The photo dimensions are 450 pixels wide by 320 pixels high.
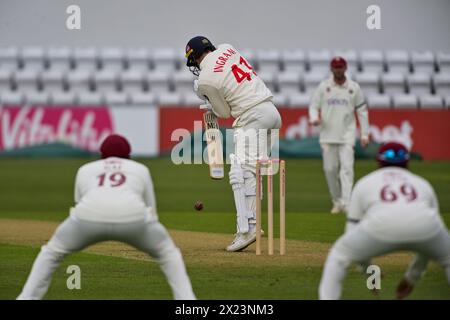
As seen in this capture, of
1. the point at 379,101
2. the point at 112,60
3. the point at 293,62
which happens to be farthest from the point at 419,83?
the point at 112,60

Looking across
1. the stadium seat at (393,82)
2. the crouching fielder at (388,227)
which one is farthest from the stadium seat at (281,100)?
the crouching fielder at (388,227)

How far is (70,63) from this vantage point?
1189 inches

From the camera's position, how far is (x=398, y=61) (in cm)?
2967

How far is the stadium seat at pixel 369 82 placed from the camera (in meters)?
29.3

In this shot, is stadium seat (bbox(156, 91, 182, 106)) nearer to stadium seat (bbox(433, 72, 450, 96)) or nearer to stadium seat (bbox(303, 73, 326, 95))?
stadium seat (bbox(303, 73, 326, 95))

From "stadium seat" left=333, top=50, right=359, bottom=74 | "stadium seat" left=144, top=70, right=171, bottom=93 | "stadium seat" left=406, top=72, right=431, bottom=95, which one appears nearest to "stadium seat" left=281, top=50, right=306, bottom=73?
A: "stadium seat" left=333, top=50, right=359, bottom=74

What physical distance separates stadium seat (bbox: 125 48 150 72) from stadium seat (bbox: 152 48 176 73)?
7.8 inches

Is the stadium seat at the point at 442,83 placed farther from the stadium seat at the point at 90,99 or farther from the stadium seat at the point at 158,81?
the stadium seat at the point at 90,99

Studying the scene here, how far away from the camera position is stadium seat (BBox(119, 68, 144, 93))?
97.7ft

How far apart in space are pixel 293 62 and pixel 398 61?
A: 2.75m

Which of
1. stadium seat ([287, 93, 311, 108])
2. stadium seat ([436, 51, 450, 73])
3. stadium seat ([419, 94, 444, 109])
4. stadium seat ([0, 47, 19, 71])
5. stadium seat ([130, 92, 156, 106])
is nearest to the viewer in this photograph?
stadium seat ([436, 51, 450, 73])

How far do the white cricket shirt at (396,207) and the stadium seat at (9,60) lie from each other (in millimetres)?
24262
